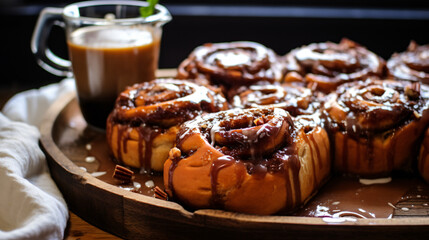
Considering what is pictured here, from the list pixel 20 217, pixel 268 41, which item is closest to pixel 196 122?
pixel 20 217

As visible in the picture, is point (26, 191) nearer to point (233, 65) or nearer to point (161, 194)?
point (161, 194)

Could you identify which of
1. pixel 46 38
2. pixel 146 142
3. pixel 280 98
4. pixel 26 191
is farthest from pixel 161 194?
pixel 46 38

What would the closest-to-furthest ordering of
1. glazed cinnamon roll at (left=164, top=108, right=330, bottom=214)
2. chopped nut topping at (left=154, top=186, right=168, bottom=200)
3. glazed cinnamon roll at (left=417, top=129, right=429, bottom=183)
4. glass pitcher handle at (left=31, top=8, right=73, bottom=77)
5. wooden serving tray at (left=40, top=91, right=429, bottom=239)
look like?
1. wooden serving tray at (left=40, top=91, right=429, bottom=239)
2. glazed cinnamon roll at (left=164, top=108, right=330, bottom=214)
3. chopped nut topping at (left=154, top=186, right=168, bottom=200)
4. glazed cinnamon roll at (left=417, top=129, right=429, bottom=183)
5. glass pitcher handle at (left=31, top=8, right=73, bottom=77)

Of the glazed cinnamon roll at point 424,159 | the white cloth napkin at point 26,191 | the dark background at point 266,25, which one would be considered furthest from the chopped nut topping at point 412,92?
the dark background at point 266,25

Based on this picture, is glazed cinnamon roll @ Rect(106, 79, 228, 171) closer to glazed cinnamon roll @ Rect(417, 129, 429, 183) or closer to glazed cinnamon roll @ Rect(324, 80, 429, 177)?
glazed cinnamon roll @ Rect(324, 80, 429, 177)

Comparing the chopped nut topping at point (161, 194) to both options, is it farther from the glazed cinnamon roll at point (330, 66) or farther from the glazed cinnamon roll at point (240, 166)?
the glazed cinnamon roll at point (330, 66)

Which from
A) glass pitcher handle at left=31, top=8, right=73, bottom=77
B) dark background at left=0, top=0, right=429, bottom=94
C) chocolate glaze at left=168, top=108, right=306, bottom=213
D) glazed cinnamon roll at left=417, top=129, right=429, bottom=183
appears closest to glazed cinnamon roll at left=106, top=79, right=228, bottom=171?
chocolate glaze at left=168, top=108, right=306, bottom=213

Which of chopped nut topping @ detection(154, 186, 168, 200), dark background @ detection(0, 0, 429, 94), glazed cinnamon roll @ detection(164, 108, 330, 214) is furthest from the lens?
dark background @ detection(0, 0, 429, 94)
